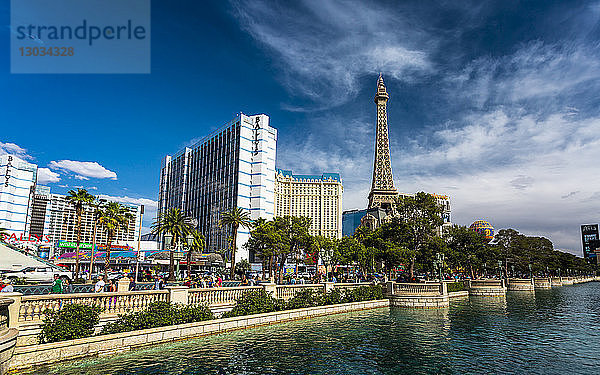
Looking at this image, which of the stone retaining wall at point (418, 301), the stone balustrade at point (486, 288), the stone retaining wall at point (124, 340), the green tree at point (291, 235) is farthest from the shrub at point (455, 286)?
the stone retaining wall at point (124, 340)

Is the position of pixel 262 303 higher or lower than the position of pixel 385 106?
lower

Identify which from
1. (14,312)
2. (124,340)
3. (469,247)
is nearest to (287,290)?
(124,340)

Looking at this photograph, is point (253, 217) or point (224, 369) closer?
point (224, 369)

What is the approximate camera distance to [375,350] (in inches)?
763

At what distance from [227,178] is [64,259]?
54.4 metres

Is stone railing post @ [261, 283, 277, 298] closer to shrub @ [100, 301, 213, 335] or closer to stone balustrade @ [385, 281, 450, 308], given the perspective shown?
shrub @ [100, 301, 213, 335]

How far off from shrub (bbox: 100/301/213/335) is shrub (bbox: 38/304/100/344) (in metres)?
0.83

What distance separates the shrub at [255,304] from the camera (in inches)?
897

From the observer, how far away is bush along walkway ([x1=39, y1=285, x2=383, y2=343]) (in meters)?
15.3

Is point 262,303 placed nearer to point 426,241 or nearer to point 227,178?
point 426,241

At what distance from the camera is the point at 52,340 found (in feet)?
49.2

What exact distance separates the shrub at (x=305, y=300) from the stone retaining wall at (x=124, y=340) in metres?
1.40

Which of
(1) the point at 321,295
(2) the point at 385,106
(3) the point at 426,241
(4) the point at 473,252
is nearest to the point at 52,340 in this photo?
(1) the point at 321,295

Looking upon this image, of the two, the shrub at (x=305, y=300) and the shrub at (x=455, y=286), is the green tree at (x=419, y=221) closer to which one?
the shrub at (x=455, y=286)
